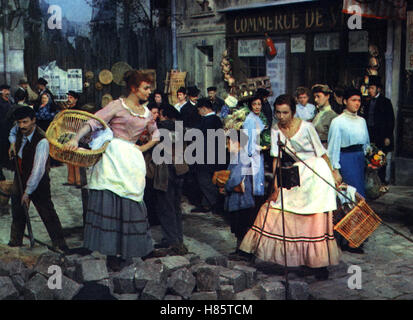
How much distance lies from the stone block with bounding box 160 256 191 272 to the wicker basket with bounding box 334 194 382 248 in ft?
5.48

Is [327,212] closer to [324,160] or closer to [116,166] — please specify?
[324,160]

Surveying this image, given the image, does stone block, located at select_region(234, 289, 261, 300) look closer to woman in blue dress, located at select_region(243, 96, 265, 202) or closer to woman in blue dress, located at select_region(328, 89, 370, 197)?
woman in blue dress, located at select_region(243, 96, 265, 202)

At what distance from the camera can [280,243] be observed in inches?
240

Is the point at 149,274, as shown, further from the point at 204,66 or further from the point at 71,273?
the point at 204,66

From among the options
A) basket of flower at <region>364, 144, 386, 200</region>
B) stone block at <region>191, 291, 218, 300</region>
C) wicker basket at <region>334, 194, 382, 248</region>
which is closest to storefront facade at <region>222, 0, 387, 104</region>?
basket of flower at <region>364, 144, 386, 200</region>

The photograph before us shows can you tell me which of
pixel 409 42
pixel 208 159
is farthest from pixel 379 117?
pixel 208 159

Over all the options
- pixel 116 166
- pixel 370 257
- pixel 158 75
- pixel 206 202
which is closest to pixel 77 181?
pixel 206 202

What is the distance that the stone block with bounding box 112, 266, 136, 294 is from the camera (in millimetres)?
5527

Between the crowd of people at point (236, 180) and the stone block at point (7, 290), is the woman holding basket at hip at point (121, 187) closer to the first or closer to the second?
the crowd of people at point (236, 180)

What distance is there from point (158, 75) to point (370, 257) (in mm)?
13234

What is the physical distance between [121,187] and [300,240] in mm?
1951

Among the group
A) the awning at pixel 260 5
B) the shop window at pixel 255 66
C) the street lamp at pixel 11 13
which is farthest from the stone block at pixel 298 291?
the street lamp at pixel 11 13

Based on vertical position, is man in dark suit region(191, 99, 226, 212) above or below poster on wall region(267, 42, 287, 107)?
below

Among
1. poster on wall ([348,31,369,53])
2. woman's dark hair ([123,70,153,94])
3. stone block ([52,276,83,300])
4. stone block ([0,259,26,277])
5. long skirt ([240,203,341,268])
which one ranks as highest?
poster on wall ([348,31,369,53])
